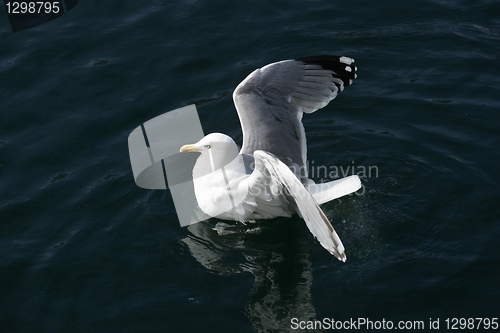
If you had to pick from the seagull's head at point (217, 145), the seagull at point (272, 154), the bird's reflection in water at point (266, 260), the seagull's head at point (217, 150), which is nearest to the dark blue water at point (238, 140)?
the bird's reflection in water at point (266, 260)

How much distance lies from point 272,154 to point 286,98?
224cm

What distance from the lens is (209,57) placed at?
33.2ft

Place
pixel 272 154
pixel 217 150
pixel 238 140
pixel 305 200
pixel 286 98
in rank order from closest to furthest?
1. pixel 305 200
2. pixel 272 154
3. pixel 217 150
4. pixel 286 98
5. pixel 238 140

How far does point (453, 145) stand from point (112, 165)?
16.1 feet

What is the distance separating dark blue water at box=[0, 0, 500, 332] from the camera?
18.9 ft

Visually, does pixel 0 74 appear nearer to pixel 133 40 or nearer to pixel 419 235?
pixel 133 40

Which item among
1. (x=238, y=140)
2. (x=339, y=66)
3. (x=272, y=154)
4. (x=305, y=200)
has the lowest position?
(x=238, y=140)

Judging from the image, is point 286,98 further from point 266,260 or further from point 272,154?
point 266,260

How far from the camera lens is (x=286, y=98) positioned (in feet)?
25.4

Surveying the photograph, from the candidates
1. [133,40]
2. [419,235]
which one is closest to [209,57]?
[133,40]

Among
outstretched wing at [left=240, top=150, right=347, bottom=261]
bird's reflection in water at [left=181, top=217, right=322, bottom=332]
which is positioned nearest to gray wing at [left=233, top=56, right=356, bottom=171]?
bird's reflection in water at [left=181, top=217, right=322, bottom=332]

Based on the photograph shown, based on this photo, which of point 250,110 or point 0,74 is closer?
point 250,110

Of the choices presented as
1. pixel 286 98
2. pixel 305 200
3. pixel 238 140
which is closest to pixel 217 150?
pixel 286 98

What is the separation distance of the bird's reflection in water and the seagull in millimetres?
198
